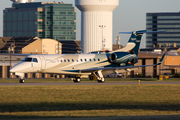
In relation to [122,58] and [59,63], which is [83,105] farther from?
[122,58]

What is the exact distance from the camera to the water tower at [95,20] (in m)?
136

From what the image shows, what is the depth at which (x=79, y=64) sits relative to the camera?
163ft

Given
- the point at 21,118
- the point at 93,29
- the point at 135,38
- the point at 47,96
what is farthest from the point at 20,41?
the point at 21,118

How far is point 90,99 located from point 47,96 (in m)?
3.91

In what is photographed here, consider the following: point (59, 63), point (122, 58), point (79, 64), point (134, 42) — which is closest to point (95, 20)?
point (134, 42)

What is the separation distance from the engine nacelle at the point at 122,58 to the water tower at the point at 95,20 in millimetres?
83930

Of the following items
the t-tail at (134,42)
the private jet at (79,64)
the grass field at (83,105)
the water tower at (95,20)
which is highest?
the water tower at (95,20)

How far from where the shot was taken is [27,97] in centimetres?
2934

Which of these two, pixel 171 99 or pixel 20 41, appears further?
pixel 20 41

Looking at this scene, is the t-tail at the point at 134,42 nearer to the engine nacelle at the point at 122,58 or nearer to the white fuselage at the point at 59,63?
the engine nacelle at the point at 122,58

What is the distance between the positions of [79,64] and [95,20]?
309ft

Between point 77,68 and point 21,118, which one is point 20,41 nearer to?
point 77,68

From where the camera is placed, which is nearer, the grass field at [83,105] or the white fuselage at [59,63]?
the grass field at [83,105]

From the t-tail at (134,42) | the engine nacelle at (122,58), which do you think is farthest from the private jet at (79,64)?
the t-tail at (134,42)
